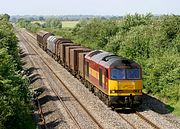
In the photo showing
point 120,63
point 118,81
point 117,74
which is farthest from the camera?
point 120,63

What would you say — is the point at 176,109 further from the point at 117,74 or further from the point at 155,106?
the point at 117,74

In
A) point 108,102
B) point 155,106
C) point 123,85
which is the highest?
point 123,85

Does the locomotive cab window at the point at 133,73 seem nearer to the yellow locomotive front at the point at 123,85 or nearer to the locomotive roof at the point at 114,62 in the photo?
the yellow locomotive front at the point at 123,85

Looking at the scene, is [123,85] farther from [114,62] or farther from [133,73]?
[114,62]

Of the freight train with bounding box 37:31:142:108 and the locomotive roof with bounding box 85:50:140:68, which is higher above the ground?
the locomotive roof with bounding box 85:50:140:68

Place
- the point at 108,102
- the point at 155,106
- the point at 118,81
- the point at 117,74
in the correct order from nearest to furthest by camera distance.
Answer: the point at 118,81 → the point at 117,74 → the point at 108,102 → the point at 155,106

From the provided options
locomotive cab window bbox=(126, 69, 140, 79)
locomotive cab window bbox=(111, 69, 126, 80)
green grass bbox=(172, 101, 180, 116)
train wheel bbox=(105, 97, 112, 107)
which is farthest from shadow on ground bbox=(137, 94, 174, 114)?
locomotive cab window bbox=(111, 69, 126, 80)

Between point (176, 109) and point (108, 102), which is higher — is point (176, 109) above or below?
below

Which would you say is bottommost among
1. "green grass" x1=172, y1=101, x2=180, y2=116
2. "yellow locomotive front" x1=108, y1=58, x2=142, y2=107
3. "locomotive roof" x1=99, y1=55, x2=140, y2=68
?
"green grass" x1=172, y1=101, x2=180, y2=116

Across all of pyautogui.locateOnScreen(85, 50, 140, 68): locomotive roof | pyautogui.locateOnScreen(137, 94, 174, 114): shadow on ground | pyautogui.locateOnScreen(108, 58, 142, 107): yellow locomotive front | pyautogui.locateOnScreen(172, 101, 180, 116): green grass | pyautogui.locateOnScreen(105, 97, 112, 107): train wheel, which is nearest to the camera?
pyautogui.locateOnScreen(108, 58, 142, 107): yellow locomotive front

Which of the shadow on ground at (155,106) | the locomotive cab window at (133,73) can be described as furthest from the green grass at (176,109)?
the locomotive cab window at (133,73)

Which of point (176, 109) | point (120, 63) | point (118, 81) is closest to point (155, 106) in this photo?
point (176, 109)

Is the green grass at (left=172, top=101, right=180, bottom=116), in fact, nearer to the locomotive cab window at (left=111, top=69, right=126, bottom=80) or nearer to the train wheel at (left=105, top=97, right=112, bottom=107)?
the locomotive cab window at (left=111, top=69, right=126, bottom=80)

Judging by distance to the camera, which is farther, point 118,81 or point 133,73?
point 133,73
